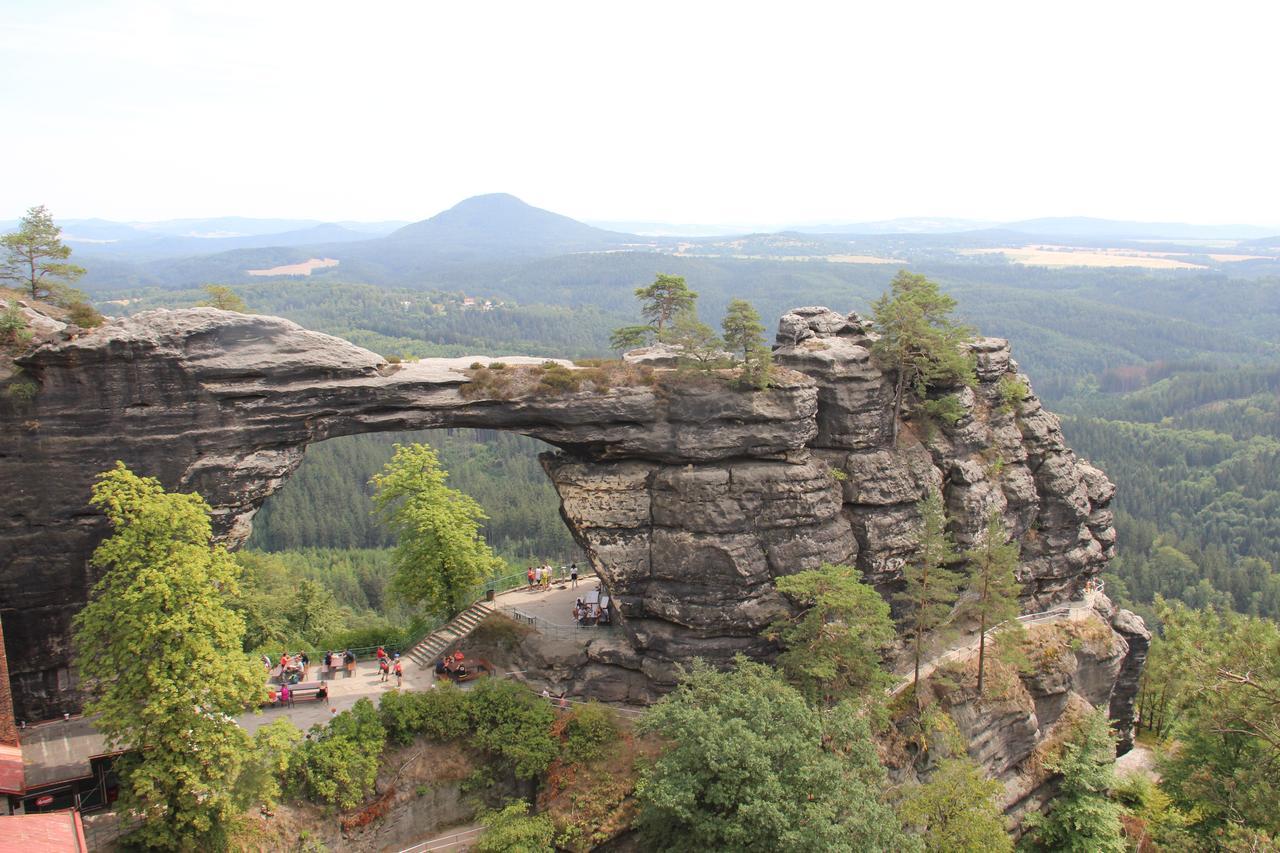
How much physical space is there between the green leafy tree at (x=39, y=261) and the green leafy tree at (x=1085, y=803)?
46.0 metres

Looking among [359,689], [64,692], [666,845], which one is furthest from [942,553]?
[64,692]

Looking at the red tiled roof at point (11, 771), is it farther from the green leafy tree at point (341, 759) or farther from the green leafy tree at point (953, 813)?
the green leafy tree at point (953, 813)

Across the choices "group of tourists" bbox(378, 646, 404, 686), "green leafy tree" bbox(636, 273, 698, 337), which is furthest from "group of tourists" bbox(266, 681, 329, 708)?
"green leafy tree" bbox(636, 273, 698, 337)

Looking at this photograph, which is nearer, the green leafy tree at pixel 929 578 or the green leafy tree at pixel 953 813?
the green leafy tree at pixel 953 813

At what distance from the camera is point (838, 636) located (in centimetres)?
2986

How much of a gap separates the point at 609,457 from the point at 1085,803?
2504cm

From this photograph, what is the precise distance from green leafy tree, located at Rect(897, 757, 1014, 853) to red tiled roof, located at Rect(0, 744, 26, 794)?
2752 cm

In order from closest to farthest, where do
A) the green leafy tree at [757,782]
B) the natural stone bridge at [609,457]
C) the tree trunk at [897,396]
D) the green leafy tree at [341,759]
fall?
1. the green leafy tree at [757,782]
2. the green leafy tree at [341,759]
3. the natural stone bridge at [609,457]
4. the tree trunk at [897,396]

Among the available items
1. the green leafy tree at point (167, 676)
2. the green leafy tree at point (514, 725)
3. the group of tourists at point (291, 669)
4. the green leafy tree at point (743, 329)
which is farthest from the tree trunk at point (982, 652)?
the group of tourists at point (291, 669)

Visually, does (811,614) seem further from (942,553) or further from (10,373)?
(10,373)

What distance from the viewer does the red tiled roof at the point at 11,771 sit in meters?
21.2

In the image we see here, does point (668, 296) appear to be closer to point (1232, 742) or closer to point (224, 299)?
point (224, 299)

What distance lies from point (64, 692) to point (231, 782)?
9.54 meters

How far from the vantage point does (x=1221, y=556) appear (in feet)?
348
